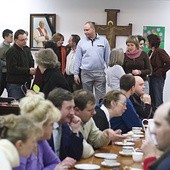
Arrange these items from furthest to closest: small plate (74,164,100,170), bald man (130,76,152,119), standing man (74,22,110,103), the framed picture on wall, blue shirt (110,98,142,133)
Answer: the framed picture on wall → standing man (74,22,110,103) → bald man (130,76,152,119) → blue shirt (110,98,142,133) → small plate (74,164,100,170)

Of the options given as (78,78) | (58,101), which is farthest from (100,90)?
(58,101)

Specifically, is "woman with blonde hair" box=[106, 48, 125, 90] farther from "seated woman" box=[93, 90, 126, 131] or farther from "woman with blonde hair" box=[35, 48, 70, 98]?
"seated woman" box=[93, 90, 126, 131]

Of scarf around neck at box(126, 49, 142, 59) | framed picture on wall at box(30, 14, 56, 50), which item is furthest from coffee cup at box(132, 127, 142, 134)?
framed picture on wall at box(30, 14, 56, 50)

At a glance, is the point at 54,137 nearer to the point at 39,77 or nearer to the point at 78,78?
the point at 39,77

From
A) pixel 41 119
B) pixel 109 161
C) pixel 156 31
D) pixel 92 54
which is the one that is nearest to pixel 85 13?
pixel 156 31

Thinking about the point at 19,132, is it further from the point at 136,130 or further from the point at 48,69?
the point at 48,69

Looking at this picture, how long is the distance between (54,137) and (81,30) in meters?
6.14

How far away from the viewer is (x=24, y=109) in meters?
2.57

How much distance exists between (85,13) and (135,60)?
2.64m

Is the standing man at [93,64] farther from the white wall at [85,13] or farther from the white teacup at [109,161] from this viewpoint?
the white teacup at [109,161]

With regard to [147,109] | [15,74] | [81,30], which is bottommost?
[147,109]

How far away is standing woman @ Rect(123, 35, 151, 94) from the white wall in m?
2.26

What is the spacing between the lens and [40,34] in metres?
8.99

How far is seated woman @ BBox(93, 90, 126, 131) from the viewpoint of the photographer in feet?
12.9
